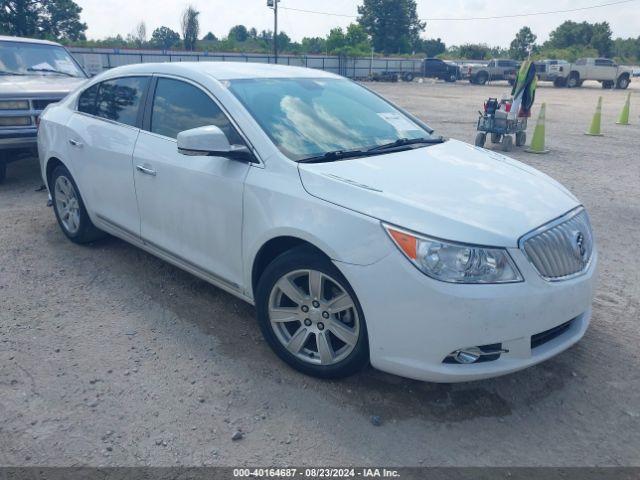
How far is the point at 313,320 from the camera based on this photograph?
3121 mm

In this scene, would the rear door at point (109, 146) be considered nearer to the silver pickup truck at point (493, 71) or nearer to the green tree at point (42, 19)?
the silver pickup truck at point (493, 71)

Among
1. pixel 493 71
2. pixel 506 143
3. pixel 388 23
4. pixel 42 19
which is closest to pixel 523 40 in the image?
pixel 388 23

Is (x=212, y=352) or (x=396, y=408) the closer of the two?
(x=396, y=408)

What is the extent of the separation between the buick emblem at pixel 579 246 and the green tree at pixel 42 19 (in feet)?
170

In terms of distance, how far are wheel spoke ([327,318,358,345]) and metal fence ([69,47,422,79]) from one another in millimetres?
32540

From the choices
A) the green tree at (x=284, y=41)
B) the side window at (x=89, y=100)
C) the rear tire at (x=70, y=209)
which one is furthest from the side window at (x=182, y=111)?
the green tree at (x=284, y=41)

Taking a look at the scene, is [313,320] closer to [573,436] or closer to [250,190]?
[250,190]

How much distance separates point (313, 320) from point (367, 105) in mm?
1897

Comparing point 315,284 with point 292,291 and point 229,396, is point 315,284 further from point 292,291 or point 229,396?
point 229,396

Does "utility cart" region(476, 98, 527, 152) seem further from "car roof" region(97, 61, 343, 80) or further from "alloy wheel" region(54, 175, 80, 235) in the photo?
"alloy wheel" region(54, 175, 80, 235)

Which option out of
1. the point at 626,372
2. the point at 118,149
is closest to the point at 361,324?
the point at 626,372

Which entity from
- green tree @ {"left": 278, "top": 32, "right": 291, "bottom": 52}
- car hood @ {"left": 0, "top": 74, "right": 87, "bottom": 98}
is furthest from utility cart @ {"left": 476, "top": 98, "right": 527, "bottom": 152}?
green tree @ {"left": 278, "top": 32, "right": 291, "bottom": 52}

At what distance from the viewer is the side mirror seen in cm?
323

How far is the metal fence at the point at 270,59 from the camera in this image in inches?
1335
